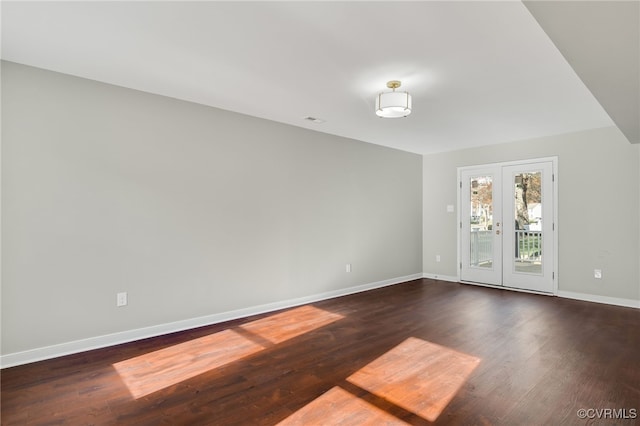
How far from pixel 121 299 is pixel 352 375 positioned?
2367mm

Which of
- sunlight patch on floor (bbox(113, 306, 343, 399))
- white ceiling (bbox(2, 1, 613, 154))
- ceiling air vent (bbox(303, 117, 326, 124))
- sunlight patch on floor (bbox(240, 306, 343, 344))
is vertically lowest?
sunlight patch on floor (bbox(240, 306, 343, 344))

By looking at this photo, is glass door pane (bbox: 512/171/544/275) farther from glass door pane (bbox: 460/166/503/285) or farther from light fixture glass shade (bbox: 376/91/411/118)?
light fixture glass shade (bbox: 376/91/411/118)

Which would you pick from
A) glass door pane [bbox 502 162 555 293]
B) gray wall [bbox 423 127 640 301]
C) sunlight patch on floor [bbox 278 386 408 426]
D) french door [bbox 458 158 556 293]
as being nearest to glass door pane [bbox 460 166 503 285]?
french door [bbox 458 158 556 293]

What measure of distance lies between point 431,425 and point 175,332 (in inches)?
109

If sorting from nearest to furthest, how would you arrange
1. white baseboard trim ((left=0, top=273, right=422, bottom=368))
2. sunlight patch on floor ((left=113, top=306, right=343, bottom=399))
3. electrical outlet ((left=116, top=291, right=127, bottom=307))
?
sunlight patch on floor ((left=113, top=306, right=343, bottom=399))
white baseboard trim ((left=0, top=273, right=422, bottom=368))
electrical outlet ((left=116, top=291, right=127, bottom=307))

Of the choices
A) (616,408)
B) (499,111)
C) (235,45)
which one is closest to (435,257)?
(499,111)

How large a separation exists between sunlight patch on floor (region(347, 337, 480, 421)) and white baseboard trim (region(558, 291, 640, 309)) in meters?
3.25

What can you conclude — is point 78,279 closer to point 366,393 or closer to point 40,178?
point 40,178

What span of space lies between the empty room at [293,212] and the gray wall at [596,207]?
0.03m

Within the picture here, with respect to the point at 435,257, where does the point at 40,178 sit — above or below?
above

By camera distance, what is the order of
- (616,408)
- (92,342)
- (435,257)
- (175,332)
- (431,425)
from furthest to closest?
(435,257)
(175,332)
(92,342)
(616,408)
(431,425)

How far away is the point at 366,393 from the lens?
235 cm

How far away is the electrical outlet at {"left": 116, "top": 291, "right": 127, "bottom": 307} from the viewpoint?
3.28 meters

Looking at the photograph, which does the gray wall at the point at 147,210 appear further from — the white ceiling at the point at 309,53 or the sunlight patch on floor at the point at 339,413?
the sunlight patch on floor at the point at 339,413
